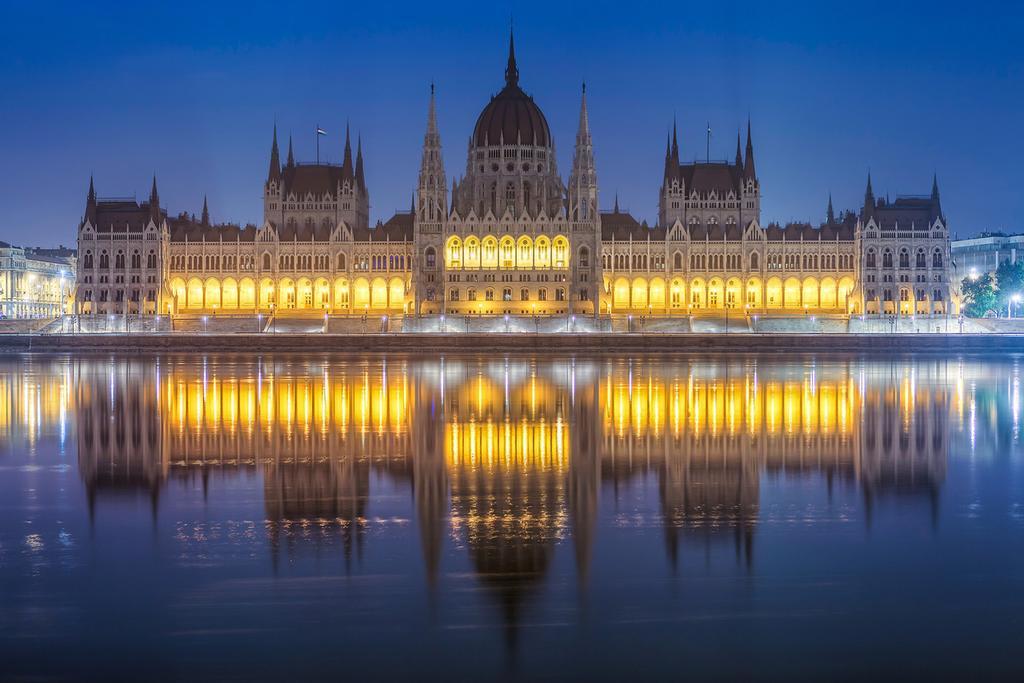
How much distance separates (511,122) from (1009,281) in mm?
52769

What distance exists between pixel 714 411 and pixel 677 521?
13.1 m

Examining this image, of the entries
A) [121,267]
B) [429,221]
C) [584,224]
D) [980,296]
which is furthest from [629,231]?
[121,267]

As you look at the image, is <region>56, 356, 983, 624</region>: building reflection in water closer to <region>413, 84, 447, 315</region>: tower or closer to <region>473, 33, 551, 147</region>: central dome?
<region>413, 84, 447, 315</region>: tower

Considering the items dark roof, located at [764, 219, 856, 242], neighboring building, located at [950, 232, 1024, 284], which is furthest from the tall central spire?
neighboring building, located at [950, 232, 1024, 284]

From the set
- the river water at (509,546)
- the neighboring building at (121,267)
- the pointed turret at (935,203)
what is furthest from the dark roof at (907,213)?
the river water at (509,546)

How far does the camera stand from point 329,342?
223ft

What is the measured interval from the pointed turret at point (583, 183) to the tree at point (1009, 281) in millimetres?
38985

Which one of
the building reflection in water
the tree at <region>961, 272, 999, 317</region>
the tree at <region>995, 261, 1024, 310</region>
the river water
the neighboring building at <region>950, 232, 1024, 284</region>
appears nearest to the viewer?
the river water

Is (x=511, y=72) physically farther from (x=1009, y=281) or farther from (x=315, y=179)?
(x=1009, y=281)

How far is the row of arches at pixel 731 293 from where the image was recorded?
10831 centimetres

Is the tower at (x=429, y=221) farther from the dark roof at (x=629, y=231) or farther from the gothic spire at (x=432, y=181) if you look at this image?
the dark roof at (x=629, y=231)

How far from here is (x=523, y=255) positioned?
10606cm

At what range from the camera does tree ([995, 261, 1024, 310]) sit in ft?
305

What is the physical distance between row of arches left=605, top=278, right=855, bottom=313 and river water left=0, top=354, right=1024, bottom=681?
8529cm
